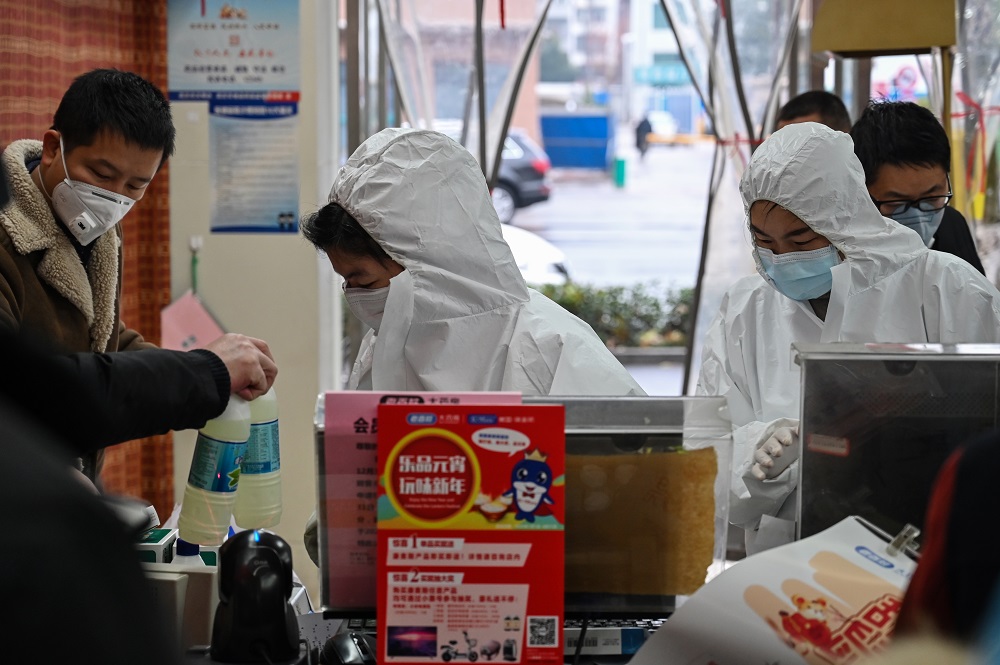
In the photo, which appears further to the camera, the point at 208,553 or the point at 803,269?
the point at 803,269

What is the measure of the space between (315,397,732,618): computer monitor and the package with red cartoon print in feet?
0.38

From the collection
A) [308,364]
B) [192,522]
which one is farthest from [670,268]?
[192,522]

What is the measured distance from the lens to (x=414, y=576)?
1.19 meters

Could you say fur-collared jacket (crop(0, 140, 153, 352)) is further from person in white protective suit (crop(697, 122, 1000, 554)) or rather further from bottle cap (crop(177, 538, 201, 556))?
person in white protective suit (crop(697, 122, 1000, 554))

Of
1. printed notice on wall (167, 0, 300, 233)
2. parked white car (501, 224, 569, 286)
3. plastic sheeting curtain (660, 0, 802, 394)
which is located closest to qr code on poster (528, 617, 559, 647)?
printed notice on wall (167, 0, 300, 233)

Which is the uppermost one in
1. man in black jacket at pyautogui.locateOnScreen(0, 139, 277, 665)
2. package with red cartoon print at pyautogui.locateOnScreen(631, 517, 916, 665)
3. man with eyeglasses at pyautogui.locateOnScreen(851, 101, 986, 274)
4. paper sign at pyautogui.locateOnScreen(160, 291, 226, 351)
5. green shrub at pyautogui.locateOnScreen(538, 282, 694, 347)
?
man with eyeglasses at pyautogui.locateOnScreen(851, 101, 986, 274)

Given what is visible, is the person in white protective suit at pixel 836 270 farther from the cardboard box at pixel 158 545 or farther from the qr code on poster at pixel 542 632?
the cardboard box at pixel 158 545

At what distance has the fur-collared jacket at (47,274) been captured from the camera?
2041 mm

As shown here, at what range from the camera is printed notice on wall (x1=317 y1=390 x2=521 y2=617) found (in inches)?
47.5

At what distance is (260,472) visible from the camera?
57.2 inches

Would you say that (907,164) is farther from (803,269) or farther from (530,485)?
(530,485)

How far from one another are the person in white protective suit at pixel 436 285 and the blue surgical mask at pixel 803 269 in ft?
1.25

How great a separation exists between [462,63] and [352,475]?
141 inches

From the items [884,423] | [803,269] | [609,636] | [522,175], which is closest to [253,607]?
[609,636]
